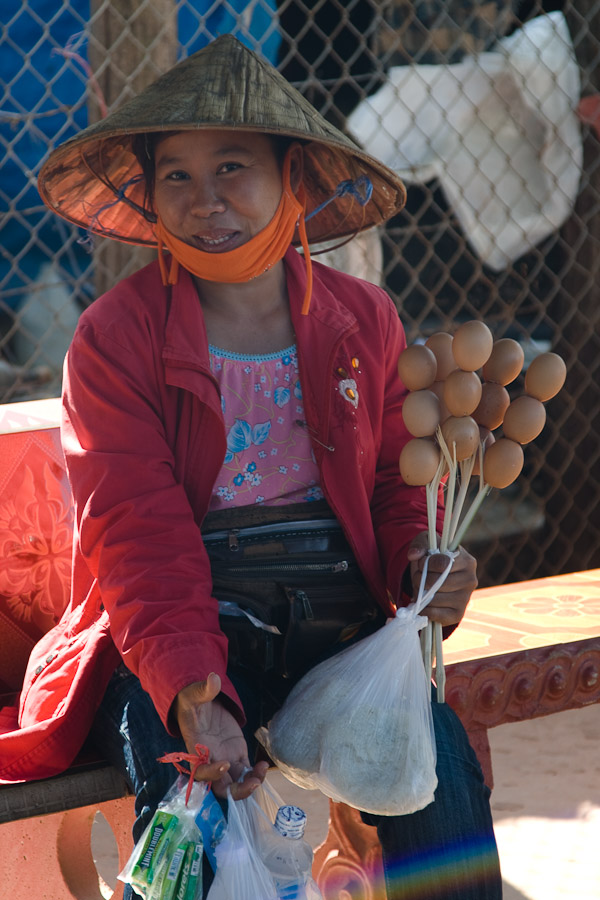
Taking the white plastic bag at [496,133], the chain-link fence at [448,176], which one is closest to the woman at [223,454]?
the chain-link fence at [448,176]

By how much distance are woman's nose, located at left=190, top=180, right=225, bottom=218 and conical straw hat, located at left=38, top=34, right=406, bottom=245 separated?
0.37 ft

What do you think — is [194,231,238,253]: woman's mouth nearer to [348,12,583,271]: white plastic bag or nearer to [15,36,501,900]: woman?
[15,36,501,900]: woman

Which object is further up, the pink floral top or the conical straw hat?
the conical straw hat

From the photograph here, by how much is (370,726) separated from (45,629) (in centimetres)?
95

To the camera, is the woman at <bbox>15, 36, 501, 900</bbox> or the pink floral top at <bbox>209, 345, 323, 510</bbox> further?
the pink floral top at <bbox>209, 345, 323, 510</bbox>

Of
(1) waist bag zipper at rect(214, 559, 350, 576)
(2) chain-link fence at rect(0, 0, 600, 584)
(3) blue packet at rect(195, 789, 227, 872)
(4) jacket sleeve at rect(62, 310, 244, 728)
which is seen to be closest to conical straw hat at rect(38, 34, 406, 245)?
(4) jacket sleeve at rect(62, 310, 244, 728)

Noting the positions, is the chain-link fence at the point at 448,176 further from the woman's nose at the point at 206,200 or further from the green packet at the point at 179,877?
the green packet at the point at 179,877

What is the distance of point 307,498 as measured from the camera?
189cm

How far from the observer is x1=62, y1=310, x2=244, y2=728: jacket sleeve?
158 centimetres

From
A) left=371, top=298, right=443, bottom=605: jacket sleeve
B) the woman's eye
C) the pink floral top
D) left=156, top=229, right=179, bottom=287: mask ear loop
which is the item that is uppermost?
the woman's eye

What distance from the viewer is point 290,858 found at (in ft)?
4.74

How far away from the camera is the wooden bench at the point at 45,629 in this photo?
1.93m

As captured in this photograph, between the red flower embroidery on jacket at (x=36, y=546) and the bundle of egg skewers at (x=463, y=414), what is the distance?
878 mm

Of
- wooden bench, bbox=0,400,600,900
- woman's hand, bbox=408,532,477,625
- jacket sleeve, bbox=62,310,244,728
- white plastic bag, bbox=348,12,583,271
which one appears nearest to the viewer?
jacket sleeve, bbox=62,310,244,728
